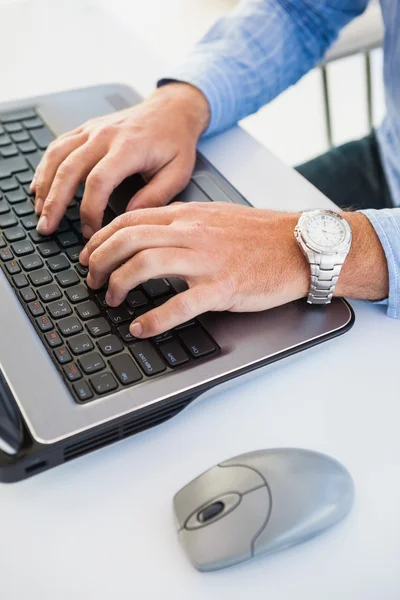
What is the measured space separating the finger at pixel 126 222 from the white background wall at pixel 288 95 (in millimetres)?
1099

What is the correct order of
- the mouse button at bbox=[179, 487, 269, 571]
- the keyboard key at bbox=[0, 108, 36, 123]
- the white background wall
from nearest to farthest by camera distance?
the mouse button at bbox=[179, 487, 269, 571]
the keyboard key at bbox=[0, 108, 36, 123]
the white background wall

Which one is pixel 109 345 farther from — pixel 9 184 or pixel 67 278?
pixel 9 184

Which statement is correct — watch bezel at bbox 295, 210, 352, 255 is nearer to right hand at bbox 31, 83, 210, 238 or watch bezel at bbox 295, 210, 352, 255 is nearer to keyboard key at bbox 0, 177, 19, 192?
right hand at bbox 31, 83, 210, 238

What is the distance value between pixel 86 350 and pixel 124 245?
103 mm

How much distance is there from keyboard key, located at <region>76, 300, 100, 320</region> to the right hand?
0.36 feet

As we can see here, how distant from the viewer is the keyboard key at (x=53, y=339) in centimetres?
56

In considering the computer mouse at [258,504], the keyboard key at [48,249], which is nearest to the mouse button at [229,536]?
the computer mouse at [258,504]

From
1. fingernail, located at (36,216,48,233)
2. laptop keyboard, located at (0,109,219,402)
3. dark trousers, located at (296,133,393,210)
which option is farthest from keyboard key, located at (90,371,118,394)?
dark trousers, located at (296,133,393,210)

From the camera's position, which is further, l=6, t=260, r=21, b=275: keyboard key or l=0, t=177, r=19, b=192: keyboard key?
l=0, t=177, r=19, b=192: keyboard key

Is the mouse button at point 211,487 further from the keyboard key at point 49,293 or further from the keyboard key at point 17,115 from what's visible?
the keyboard key at point 17,115

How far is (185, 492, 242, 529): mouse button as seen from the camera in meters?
0.45

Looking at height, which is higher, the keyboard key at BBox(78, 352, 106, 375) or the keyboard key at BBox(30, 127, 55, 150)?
the keyboard key at BBox(30, 127, 55, 150)

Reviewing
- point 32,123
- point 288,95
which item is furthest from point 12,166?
point 288,95

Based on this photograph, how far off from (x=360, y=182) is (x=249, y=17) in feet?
0.96
